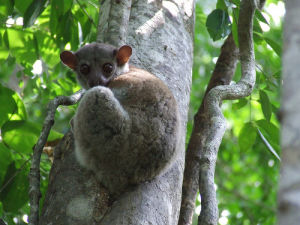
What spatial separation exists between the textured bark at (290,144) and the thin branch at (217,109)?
1.52 m

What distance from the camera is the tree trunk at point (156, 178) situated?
8.81 feet

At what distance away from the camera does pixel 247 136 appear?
4469 mm

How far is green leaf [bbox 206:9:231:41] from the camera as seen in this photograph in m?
4.36

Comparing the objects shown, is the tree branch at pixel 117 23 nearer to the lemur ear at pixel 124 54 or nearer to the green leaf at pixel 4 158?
the lemur ear at pixel 124 54

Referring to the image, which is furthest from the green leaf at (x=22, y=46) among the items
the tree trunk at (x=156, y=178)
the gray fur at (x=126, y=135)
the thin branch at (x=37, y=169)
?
the gray fur at (x=126, y=135)

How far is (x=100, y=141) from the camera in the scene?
3.14 meters

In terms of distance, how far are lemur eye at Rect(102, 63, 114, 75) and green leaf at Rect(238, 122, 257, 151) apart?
4.86 feet

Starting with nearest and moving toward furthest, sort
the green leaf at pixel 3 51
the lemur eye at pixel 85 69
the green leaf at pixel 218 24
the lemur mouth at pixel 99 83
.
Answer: the lemur mouth at pixel 99 83 → the green leaf at pixel 218 24 → the lemur eye at pixel 85 69 → the green leaf at pixel 3 51

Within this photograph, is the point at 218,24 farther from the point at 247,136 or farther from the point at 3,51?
the point at 3,51

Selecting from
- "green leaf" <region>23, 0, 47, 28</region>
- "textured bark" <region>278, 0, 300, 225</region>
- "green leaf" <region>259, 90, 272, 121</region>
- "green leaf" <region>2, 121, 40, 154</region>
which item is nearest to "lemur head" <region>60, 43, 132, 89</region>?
"green leaf" <region>23, 0, 47, 28</region>

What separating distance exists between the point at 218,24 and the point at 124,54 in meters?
1.14

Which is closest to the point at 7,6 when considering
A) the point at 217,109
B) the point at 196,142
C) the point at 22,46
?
the point at 22,46

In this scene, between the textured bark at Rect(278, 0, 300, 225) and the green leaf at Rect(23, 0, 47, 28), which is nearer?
the textured bark at Rect(278, 0, 300, 225)

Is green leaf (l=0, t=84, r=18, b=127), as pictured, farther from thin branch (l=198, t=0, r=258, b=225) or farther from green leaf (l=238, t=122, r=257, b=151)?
green leaf (l=238, t=122, r=257, b=151)
